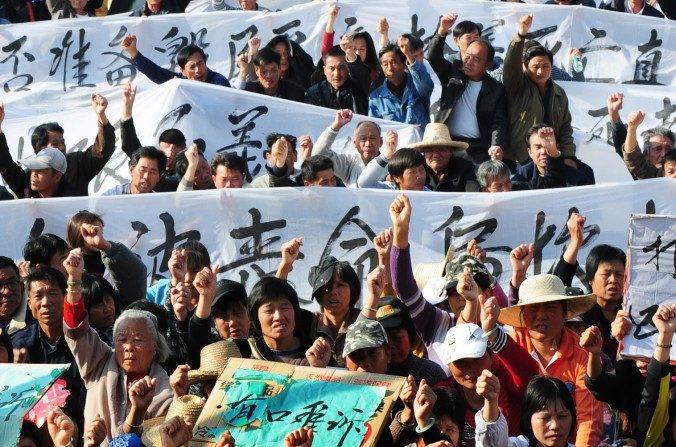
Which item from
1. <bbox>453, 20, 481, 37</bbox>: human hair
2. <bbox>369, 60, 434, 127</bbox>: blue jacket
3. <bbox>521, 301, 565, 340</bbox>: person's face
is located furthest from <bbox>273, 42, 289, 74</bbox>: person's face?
<bbox>521, 301, 565, 340</bbox>: person's face

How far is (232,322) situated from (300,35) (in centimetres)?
623

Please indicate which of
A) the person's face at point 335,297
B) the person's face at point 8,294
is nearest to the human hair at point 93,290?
the person's face at point 8,294

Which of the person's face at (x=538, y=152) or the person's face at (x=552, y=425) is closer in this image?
the person's face at (x=552, y=425)

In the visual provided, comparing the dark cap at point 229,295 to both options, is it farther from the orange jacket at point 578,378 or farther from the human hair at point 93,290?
the orange jacket at point 578,378

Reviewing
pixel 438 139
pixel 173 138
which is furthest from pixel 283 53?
pixel 438 139

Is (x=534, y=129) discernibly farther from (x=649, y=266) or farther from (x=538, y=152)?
(x=649, y=266)

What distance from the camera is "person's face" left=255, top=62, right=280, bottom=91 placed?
14.2m

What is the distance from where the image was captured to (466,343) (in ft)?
28.7

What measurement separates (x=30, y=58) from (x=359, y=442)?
26.3ft

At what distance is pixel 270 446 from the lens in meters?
8.05

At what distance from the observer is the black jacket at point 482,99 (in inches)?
523

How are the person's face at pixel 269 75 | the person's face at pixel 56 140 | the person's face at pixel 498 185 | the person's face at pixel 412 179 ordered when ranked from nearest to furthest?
the person's face at pixel 412 179 → the person's face at pixel 498 185 → the person's face at pixel 56 140 → the person's face at pixel 269 75

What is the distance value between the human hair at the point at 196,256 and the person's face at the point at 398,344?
1806 millimetres

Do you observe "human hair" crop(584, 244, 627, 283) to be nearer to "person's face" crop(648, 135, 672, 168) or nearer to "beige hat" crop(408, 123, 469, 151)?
"beige hat" crop(408, 123, 469, 151)
